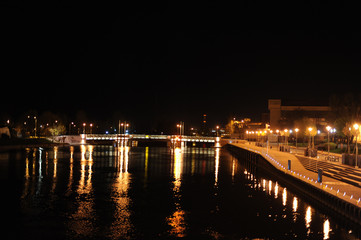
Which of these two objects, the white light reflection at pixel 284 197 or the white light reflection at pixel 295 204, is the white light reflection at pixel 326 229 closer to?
the white light reflection at pixel 295 204

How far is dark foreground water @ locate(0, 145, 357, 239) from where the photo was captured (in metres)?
19.7

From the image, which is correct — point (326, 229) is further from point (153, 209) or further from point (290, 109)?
point (290, 109)

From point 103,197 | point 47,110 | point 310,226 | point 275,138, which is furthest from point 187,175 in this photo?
point 47,110

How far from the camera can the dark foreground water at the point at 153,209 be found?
64.7 ft

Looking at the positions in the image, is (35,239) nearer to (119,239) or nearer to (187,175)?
(119,239)

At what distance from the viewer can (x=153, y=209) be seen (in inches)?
974

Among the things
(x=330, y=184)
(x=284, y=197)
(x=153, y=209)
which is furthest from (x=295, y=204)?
(x=153, y=209)

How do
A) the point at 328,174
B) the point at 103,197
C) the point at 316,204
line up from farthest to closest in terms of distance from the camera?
the point at 328,174 → the point at 103,197 → the point at 316,204

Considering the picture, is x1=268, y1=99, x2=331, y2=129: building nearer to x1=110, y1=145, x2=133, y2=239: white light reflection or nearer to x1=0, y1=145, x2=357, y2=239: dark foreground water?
x1=0, y1=145, x2=357, y2=239: dark foreground water

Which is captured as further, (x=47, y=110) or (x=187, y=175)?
A: (x=47, y=110)

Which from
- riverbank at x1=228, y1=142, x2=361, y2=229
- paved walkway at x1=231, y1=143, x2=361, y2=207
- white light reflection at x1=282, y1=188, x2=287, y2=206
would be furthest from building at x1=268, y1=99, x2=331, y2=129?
white light reflection at x1=282, y1=188, x2=287, y2=206

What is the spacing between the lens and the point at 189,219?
2247cm

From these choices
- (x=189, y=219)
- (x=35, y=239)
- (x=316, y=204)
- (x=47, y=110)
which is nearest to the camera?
(x=35, y=239)

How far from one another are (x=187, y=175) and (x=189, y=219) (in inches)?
789
